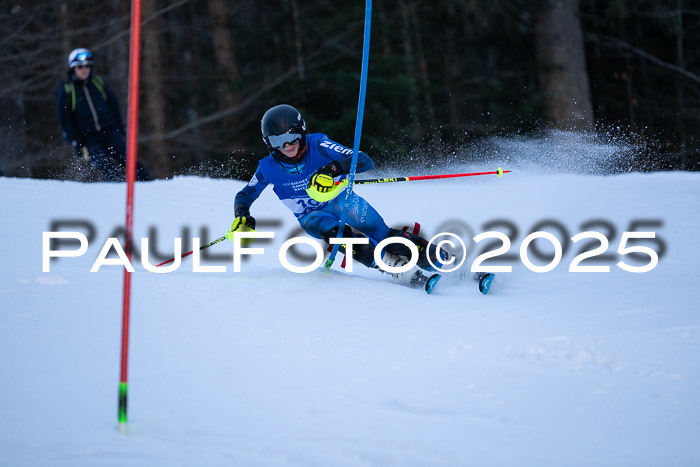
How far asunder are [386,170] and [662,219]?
202 inches

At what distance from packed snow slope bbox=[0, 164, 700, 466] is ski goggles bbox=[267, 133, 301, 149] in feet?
2.82

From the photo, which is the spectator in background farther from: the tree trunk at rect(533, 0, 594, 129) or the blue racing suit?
the tree trunk at rect(533, 0, 594, 129)

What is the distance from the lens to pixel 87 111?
8.53 metres

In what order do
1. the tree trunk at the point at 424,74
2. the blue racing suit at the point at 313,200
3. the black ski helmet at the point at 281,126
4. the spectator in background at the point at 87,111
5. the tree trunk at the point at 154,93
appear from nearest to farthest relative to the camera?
the black ski helmet at the point at 281,126 < the blue racing suit at the point at 313,200 < the spectator in background at the point at 87,111 < the tree trunk at the point at 424,74 < the tree trunk at the point at 154,93

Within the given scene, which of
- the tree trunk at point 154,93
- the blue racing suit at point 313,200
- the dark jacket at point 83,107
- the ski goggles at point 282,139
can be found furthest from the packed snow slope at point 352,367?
the tree trunk at point 154,93

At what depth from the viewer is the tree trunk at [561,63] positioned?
509 inches

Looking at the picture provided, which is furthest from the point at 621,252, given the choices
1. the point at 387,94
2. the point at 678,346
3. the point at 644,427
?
the point at 387,94

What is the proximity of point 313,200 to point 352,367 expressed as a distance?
1860mm

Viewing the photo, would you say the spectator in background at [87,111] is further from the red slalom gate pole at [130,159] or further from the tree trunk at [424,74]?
the tree trunk at [424,74]

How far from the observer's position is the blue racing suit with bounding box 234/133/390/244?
5000 millimetres

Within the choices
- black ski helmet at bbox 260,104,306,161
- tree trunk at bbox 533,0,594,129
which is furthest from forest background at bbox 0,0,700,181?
black ski helmet at bbox 260,104,306,161

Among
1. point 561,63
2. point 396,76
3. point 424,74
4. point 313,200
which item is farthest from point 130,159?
point 424,74

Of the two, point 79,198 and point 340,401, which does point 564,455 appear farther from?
point 79,198

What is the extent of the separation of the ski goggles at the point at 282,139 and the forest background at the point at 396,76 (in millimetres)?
7651
